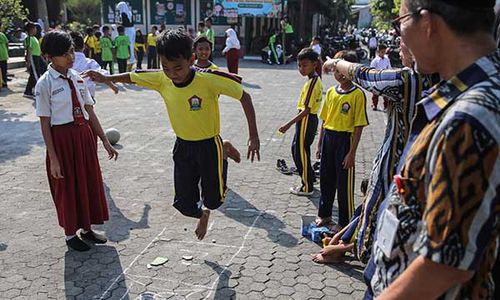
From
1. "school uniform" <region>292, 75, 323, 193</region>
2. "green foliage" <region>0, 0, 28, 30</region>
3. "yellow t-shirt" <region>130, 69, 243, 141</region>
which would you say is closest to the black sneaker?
"school uniform" <region>292, 75, 323, 193</region>

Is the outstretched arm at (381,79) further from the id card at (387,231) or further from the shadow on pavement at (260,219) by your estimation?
the shadow on pavement at (260,219)

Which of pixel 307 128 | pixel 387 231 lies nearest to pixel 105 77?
pixel 307 128

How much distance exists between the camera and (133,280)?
3.62 meters

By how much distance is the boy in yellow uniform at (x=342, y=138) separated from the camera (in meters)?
4.14

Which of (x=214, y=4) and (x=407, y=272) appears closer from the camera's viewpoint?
(x=407, y=272)

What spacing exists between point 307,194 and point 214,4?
2054 centimetres

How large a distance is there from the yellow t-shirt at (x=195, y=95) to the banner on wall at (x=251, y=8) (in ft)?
68.0

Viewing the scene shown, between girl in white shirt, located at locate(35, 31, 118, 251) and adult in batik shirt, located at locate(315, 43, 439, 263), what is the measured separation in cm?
233

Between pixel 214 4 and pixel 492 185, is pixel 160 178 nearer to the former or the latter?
pixel 492 185

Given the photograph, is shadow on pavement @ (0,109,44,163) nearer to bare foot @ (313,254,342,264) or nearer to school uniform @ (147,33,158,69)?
bare foot @ (313,254,342,264)

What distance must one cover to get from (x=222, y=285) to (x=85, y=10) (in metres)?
24.5

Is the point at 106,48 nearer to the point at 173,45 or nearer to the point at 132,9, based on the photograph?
the point at 132,9

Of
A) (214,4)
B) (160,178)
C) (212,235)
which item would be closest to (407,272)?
(212,235)

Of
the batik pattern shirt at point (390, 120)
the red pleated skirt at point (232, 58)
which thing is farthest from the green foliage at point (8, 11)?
the batik pattern shirt at point (390, 120)
